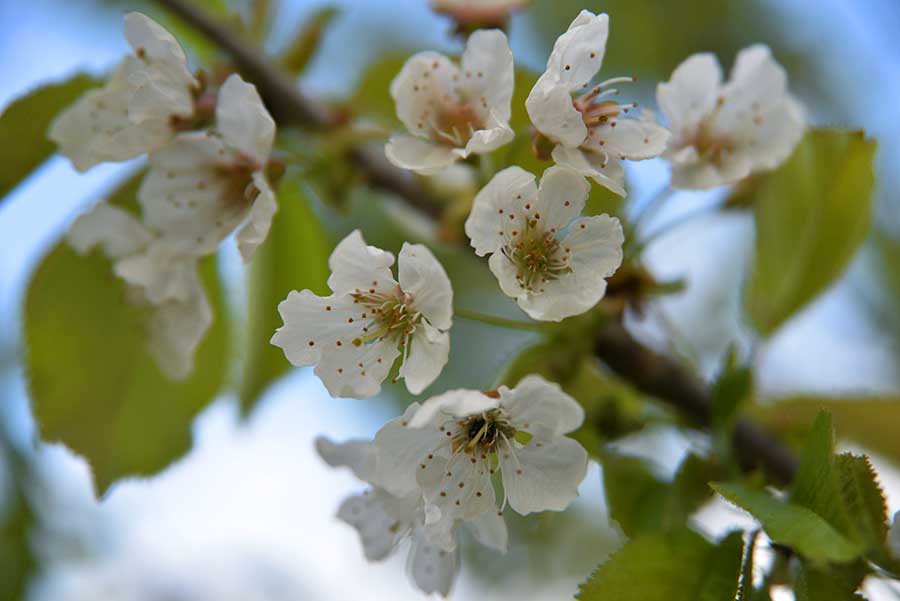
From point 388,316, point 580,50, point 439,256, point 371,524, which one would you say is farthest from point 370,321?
point 439,256

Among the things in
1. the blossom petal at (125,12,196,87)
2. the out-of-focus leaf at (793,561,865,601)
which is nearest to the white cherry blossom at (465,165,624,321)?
the out-of-focus leaf at (793,561,865,601)

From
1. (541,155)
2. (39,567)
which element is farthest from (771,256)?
(39,567)

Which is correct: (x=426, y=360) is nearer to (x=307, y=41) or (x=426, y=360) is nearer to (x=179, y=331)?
(x=179, y=331)

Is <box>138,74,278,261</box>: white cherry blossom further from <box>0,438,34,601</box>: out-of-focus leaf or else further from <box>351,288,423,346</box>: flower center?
<box>0,438,34,601</box>: out-of-focus leaf

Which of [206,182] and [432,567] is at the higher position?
[206,182]

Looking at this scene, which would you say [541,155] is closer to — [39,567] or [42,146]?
[42,146]

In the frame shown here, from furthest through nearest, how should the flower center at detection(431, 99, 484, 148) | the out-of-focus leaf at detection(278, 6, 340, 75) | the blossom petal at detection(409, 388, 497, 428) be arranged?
the out-of-focus leaf at detection(278, 6, 340, 75) → the flower center at detection(431, 99, 484, 148) → the blossom petal at detection(409, 388, 497, 428)

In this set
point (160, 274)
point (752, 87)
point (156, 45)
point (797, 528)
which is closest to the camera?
point (797, 528)
